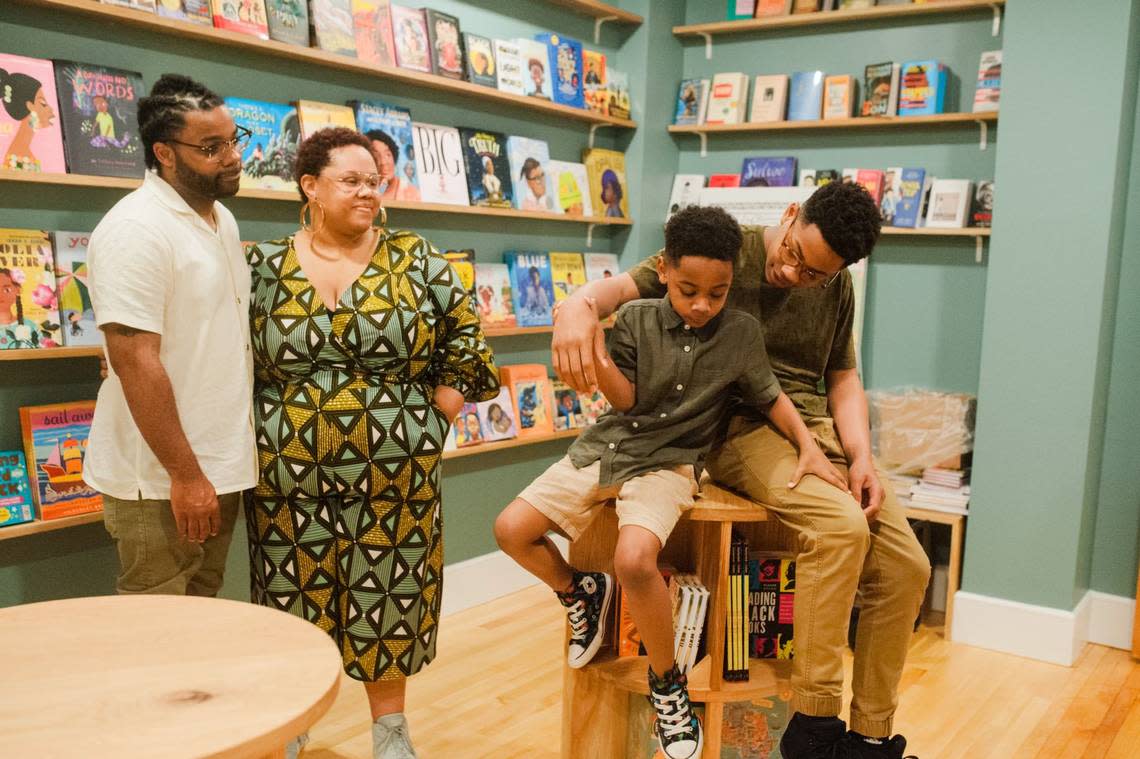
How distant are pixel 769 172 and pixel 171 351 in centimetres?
302

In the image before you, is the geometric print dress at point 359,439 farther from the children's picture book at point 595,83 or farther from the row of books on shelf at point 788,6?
the row of books on shelf at point 788,6

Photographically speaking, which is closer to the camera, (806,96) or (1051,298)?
(1051,298)

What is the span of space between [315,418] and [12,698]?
1028mm

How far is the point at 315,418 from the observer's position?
7.08 ft

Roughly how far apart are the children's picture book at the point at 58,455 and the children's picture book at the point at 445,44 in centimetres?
172

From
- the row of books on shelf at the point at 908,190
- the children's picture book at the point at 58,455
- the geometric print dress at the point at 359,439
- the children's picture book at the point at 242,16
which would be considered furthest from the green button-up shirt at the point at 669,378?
the row of books on shelf at the point at 908,190

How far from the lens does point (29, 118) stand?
92.1 inches

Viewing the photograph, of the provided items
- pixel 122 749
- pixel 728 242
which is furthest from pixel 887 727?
pixel 122 749

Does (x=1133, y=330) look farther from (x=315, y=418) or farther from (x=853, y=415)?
(x=315, y=418)

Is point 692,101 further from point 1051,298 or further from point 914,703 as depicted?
point 914,703

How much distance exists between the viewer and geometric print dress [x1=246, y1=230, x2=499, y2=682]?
216cm

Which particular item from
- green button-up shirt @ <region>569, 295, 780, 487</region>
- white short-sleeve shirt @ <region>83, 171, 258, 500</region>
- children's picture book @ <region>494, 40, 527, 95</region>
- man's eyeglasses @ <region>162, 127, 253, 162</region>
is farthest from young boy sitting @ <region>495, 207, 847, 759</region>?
children's picture book @ <region>494, 40, 527, 95</region>

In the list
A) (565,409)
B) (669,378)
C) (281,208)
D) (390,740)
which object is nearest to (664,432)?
(669,378)

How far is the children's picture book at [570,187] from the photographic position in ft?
13.3
